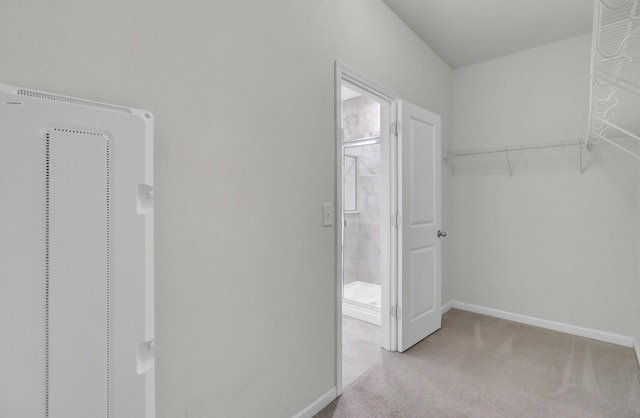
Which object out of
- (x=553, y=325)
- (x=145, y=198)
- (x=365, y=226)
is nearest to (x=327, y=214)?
(x=145, y=198)

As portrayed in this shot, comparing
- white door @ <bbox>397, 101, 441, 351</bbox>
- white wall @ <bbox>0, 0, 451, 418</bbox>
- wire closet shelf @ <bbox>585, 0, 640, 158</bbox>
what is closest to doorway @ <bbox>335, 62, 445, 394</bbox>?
white door @ <bbox>397, 101, 441, 351</bbox>

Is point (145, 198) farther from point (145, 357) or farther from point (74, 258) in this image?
Answer: point (145, 357)

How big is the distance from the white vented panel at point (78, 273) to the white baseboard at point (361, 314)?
2.62m

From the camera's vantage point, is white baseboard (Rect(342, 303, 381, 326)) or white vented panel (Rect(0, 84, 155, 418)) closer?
white vented panel (Rect(0, 84, 155, 418))

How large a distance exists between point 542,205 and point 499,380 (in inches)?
69.8

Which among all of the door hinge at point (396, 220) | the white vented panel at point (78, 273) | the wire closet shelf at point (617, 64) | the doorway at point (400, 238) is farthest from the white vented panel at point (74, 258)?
the door hinge at point (396, 220)

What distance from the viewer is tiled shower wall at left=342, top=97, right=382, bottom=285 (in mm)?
3982

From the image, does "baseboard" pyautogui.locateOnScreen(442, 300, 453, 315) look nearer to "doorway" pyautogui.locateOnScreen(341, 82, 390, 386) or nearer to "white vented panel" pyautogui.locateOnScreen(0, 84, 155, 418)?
"doorway" pyautogui.locateOnScreen(341, 82, 390, 386)

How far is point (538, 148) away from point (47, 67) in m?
3.59

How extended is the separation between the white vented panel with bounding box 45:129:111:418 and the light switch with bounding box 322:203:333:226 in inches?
45.8

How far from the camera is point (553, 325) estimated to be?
3.07m

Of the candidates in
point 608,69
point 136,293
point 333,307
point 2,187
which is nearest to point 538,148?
point 608,69

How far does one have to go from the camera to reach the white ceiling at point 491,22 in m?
2.45

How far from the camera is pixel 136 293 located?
1.03 metres
